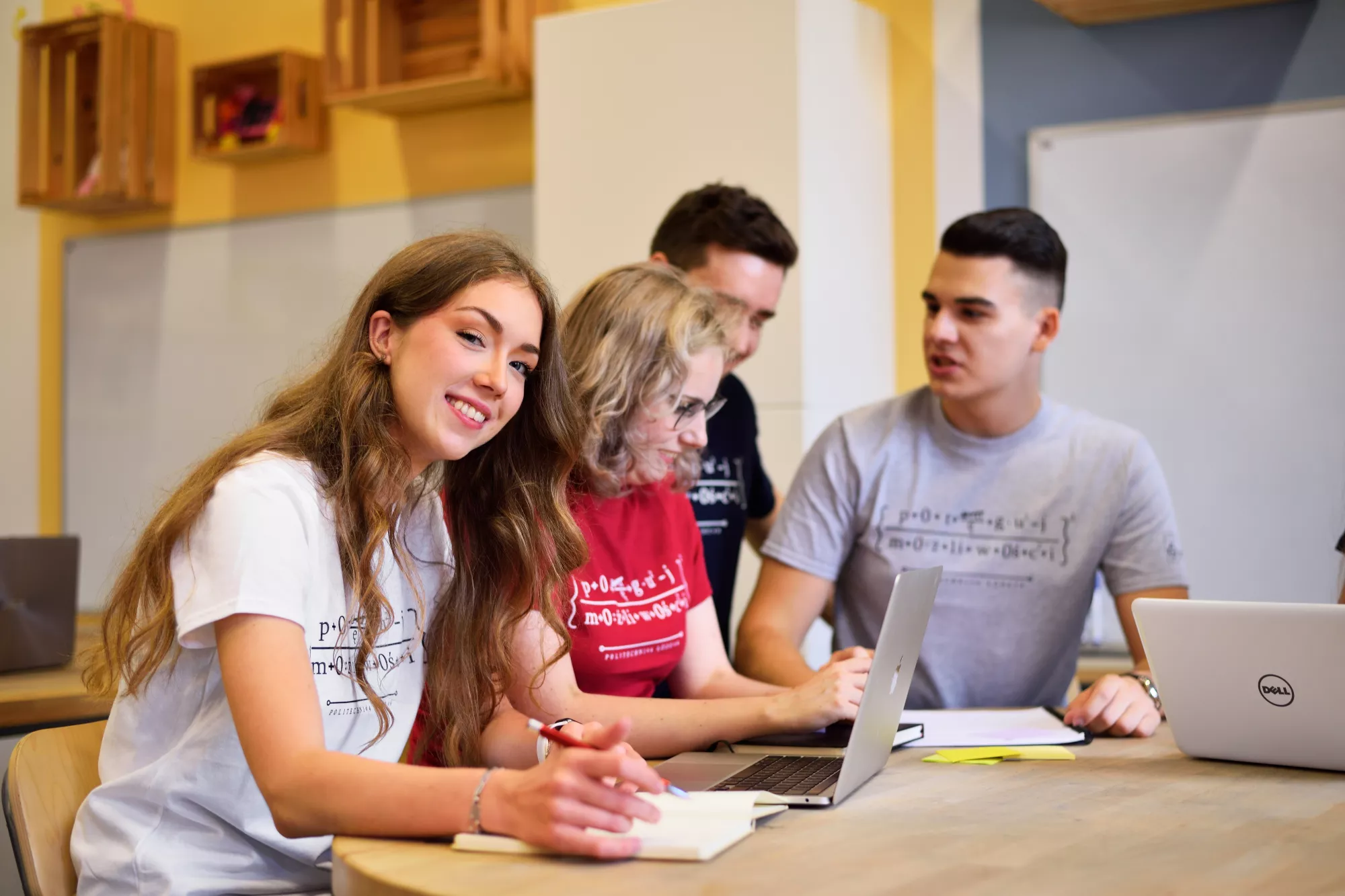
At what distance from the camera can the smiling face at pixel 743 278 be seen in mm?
2393

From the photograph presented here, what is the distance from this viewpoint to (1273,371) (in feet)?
10.1

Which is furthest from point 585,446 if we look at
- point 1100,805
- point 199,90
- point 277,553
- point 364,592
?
point 199,90

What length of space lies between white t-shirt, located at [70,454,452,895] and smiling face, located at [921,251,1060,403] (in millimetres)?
1255

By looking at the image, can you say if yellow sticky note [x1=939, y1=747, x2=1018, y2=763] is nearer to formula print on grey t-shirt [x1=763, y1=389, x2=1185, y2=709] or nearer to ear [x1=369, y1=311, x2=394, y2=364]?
formula print on grey t-shirt [x1=763, y1=389, x2=1185, y2=709]

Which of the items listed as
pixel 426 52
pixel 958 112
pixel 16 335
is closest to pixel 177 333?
pixel 16 335

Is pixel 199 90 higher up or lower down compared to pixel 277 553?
higher up

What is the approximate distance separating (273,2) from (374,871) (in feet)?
13.0

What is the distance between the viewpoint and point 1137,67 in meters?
3.17

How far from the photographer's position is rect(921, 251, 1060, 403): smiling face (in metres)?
2.30

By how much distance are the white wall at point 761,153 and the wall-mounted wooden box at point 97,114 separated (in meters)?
1.74

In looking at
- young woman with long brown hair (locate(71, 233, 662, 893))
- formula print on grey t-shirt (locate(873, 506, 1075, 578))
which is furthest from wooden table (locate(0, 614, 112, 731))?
formula print on grey t-shirt (locate(873, 506, 1075, 578))

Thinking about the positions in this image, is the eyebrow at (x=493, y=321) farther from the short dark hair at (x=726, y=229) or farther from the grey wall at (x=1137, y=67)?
the grey wall at (x=1137, y=67)

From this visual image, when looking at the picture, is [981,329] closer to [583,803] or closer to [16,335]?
[583,803]

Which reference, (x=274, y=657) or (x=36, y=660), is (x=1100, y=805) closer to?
(x=274, y=657)
